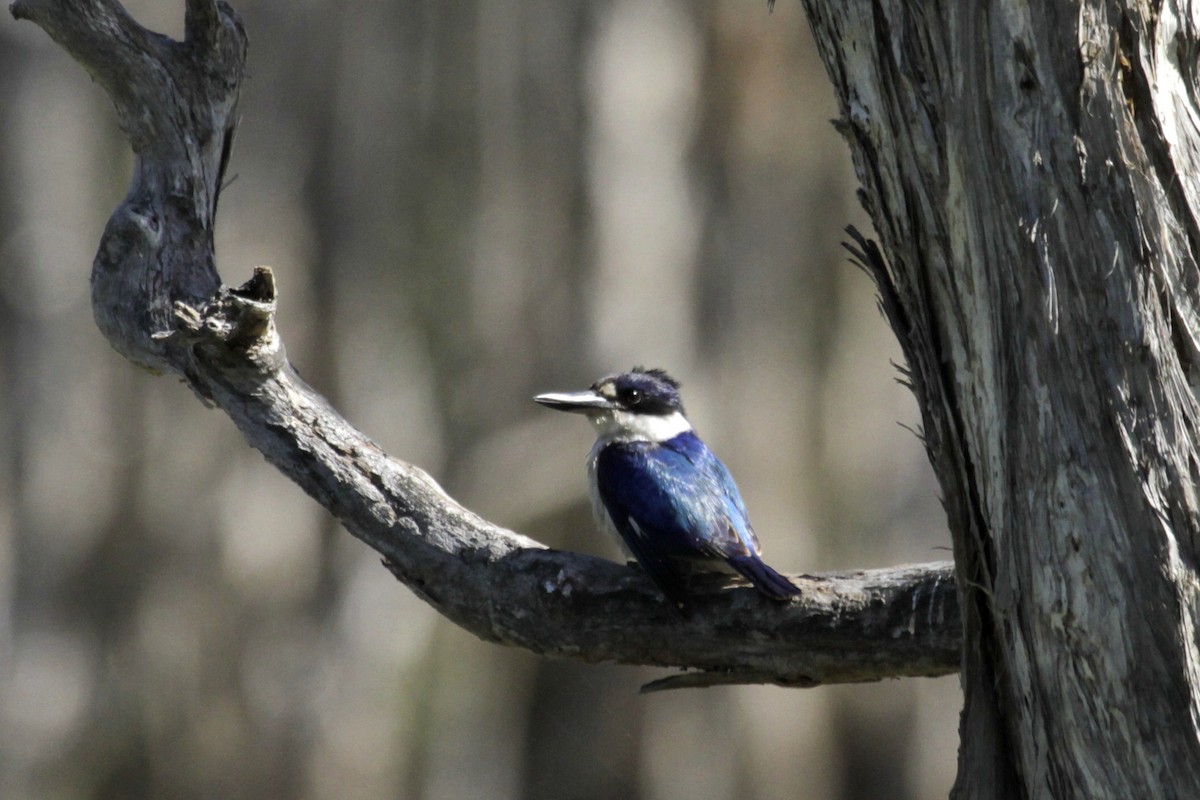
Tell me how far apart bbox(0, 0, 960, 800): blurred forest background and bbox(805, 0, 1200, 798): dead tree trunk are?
191 inches

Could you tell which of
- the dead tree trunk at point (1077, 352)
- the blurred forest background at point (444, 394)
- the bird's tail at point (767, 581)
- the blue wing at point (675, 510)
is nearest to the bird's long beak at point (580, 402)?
the blue wing at point (675, 510)

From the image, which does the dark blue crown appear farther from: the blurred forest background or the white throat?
the blurred forest background

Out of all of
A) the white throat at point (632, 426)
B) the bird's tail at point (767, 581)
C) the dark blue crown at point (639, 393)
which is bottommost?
the bird's tail at point (767, 581)

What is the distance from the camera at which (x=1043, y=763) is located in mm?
2049

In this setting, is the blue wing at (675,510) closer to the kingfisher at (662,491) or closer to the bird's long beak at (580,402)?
the kingfisher at (662,491)

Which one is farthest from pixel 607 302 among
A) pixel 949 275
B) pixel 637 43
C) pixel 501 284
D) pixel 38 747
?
pixel 949 275

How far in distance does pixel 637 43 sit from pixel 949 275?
219 inches

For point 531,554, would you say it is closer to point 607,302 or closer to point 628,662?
point 628,662

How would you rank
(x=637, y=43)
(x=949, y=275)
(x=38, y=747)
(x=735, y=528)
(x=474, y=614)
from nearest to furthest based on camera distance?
1. (x=949, y=275)
2. (x=474, y=614)
3. (x=735, y=528)
4. (x=38, y=747)
5. (x=637, y=43)

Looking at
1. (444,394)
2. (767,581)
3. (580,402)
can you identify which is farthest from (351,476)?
(444,394)

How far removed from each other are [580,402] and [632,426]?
0.56 ft

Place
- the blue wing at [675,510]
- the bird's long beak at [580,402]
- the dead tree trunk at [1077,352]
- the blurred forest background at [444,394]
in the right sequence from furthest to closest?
the blurred forest background at [444,394] < the bird's long beak at [580,402] < the blue wing at [675,510] < the dead tree trunk at [1077,352]

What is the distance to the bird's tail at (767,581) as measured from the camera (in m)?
2.67

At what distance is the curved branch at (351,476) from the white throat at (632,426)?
1.20 meters
